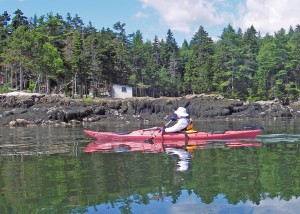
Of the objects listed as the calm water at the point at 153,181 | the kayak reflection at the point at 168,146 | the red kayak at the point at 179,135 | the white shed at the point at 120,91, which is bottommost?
the calm water at the point at 153,181

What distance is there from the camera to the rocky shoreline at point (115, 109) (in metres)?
47.0

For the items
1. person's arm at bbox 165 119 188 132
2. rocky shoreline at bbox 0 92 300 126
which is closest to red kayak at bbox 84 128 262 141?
person's arm at bbox 165 119 188 132

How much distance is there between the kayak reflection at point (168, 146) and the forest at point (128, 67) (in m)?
37.5

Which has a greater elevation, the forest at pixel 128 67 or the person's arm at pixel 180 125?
the forest at pixel 128 67

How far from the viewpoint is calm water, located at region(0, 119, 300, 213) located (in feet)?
30.2

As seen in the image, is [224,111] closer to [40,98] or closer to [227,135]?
[40,98]

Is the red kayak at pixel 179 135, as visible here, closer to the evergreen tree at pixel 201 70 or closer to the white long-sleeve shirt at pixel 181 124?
the white long-sleeve shirt at pixel 181 124

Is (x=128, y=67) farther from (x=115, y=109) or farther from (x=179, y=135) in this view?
(x=179, y=135)

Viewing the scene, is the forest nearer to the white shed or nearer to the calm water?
the white shed

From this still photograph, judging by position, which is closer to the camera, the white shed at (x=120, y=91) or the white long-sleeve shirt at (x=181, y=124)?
the white long-sleeve shirt at (x=181, y=124)

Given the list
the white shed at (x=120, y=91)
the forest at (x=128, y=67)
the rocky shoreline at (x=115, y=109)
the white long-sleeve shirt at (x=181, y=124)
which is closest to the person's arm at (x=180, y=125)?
the white long-sleeve shirt at (x=181, y=124)

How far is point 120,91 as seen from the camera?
69562 mm

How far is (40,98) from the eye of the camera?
171 feet

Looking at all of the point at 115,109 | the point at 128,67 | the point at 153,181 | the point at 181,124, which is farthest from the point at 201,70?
the point at 153,181
